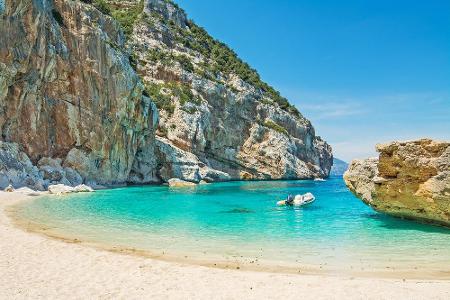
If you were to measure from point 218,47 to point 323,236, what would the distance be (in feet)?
329

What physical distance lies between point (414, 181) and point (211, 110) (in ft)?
225

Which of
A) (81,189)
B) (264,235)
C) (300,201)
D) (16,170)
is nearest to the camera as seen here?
(264,235)

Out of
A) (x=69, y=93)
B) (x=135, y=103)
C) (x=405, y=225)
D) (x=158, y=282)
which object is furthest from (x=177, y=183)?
(x=158, y=282)

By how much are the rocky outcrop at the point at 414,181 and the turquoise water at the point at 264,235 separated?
866 mm

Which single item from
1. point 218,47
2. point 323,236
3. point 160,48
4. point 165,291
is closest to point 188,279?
point 165,291

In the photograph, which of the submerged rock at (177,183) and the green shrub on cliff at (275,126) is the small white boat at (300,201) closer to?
the submerged rock at (177,183)

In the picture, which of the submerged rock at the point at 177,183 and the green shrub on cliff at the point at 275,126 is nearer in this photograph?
the submerged rock at the point at 177,183

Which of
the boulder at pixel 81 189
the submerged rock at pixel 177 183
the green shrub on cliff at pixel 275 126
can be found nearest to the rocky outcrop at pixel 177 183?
the submerged rock at pixel 177 183

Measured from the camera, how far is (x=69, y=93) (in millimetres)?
50000

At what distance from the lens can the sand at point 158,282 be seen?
946 centimetres

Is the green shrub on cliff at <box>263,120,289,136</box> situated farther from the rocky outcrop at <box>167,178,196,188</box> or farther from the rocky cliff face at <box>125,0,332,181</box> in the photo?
the rocky outcrop at <box>167,178,196,188</box>

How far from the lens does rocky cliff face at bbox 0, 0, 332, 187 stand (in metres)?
43.8

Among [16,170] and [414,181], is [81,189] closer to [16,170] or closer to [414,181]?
[16,170]

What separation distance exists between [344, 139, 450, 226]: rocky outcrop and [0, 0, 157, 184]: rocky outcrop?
3608cm
